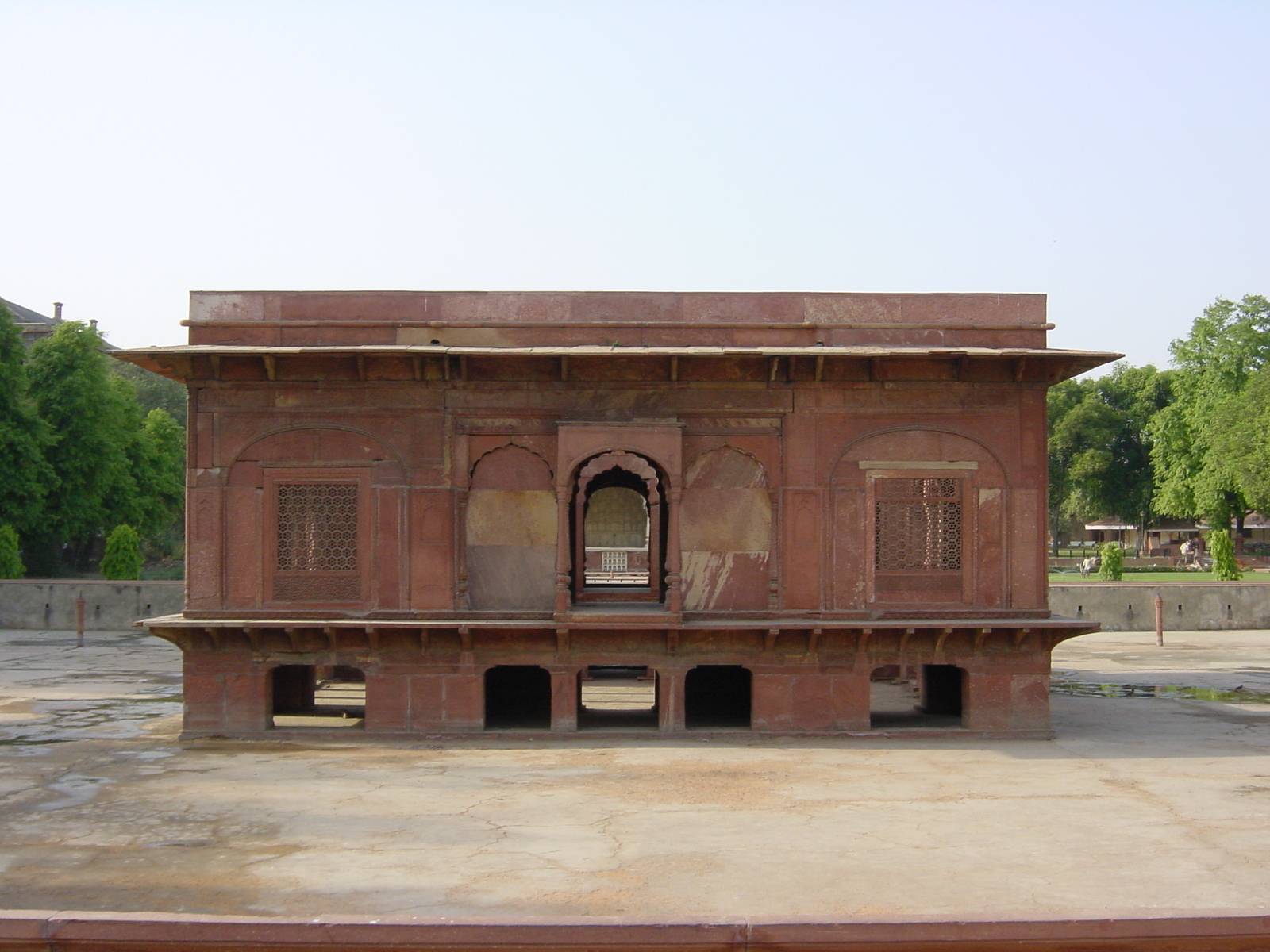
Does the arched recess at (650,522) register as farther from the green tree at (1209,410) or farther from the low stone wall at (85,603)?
the green tree at (1209,410)

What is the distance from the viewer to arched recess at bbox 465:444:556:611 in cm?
1627

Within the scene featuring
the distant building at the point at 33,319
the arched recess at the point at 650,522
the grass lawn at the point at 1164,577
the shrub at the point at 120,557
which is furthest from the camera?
the distant building at the point at 33,319

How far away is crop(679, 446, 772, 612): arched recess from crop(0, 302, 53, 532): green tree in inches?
1260

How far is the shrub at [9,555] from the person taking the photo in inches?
1463

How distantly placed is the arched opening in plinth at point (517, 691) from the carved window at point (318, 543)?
124 inches

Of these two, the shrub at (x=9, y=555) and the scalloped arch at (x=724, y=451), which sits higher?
the scalloped arch at (x=724, y=451)

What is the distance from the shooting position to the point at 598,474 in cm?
1647

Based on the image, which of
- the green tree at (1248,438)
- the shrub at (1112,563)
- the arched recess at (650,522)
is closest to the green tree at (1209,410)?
the green tree at (1248,438)

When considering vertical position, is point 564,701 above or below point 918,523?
below

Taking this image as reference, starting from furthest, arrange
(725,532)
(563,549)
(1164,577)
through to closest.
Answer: (1164,577) < (725,532) < (563,549)

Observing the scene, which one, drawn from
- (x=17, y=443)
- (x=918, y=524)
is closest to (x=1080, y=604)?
(x=918, y=524)

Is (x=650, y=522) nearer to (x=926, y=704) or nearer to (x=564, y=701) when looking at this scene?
(x=564, y=701)

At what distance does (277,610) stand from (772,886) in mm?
9277

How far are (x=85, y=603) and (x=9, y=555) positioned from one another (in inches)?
195
